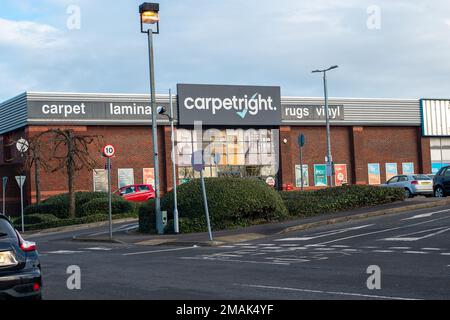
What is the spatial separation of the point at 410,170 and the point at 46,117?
101 feet

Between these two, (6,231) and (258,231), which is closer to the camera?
(6,231)

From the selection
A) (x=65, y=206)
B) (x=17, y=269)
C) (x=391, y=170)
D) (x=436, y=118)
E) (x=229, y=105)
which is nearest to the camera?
(x=17, y=269)

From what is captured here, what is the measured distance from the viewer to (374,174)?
5888cm

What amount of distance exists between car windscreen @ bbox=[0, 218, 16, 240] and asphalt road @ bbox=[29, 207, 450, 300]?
208cm

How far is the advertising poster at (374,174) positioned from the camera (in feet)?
192

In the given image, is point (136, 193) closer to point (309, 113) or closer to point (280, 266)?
point (309, 113)

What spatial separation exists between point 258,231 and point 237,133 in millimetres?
30052

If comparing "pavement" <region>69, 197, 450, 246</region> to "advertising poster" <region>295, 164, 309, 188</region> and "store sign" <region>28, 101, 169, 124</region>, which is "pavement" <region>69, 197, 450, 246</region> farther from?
"advertising poster" <region>295, 164, 309, 188</region>

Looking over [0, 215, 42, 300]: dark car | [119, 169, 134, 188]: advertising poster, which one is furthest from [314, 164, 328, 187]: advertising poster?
[0, 215, 42, 300]: dark car

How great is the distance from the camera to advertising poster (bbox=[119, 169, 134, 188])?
5078 centimetres

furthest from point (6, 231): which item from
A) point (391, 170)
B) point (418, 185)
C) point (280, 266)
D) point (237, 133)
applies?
point (391, 170)

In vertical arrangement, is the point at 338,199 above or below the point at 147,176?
below

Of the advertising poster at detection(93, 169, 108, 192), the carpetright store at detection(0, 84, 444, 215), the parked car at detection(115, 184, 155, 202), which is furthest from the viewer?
the advertising poster at detection(93, 169, 108, 192)
